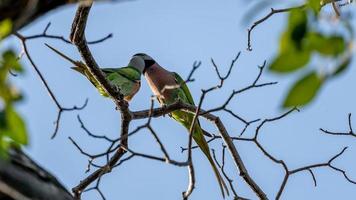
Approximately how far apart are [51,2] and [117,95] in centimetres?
243

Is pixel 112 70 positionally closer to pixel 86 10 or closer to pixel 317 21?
pixel 86 10

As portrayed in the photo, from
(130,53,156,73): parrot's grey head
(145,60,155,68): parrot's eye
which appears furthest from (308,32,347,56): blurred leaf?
→ (145,60,155,68): parrot's eye

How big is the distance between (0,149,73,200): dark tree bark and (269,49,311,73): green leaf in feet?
1.55

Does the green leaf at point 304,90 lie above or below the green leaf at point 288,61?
below

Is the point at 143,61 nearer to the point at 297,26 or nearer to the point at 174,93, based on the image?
the point at 174,93

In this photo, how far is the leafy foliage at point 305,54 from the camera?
2.70 ft

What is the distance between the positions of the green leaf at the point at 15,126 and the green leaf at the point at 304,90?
1.29 ft

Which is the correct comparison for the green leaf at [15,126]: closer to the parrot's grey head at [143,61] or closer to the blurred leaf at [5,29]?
the blurred leaf at [5,29]

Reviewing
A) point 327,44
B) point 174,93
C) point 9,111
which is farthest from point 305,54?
point 174,93

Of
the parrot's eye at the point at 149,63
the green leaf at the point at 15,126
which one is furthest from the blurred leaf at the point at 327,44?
the parrot's eye at the point at 149,63

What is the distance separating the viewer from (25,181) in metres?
1.10

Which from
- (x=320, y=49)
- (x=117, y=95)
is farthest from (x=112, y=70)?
(x=320, y=49)

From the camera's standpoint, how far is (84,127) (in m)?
2.85

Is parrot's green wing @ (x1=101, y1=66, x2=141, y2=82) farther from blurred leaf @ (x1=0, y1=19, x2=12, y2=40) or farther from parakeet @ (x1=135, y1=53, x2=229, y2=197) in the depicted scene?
blurred leaf @ (x1=0, y1=19, x2=12, y2=40)
